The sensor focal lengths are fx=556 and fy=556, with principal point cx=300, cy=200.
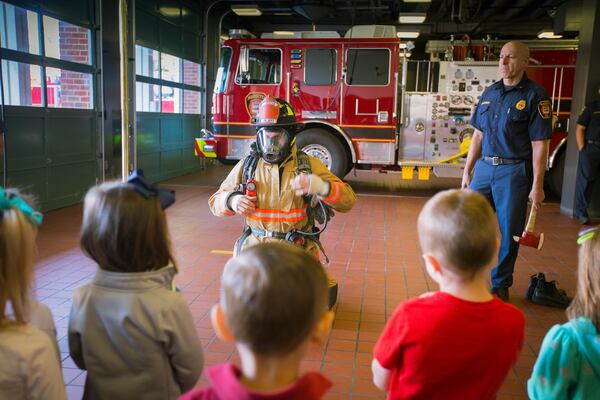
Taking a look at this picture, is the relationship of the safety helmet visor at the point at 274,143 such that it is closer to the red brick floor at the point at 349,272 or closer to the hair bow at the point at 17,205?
the red brick floor at the point at 349,272

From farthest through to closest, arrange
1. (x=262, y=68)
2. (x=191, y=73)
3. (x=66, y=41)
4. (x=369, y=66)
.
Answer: (x=191, y=73) < (x=262, y=68) < (x=369, y=66) < (x=66, y=41)

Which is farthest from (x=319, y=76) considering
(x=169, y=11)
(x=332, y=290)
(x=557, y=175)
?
(x=332, y=290)

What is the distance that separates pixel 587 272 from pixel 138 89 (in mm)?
10078

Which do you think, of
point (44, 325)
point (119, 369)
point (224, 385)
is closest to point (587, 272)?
point (224, 385)

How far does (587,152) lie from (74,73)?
7.49 meters

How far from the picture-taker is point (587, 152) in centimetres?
766

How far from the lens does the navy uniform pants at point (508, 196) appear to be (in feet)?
14.2

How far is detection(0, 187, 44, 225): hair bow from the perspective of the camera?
1588mm

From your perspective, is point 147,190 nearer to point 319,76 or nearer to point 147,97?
point 319,76

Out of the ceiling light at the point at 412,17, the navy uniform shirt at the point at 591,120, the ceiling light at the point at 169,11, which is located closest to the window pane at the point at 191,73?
the ceiling light at the point at 169,11

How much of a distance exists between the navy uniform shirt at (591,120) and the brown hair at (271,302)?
740 cm

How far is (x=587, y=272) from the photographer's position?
1.73m

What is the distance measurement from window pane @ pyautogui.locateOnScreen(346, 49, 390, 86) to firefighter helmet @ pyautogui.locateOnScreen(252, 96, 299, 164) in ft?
22.1

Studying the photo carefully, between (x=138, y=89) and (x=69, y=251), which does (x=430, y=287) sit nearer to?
(x=69, y=251)
